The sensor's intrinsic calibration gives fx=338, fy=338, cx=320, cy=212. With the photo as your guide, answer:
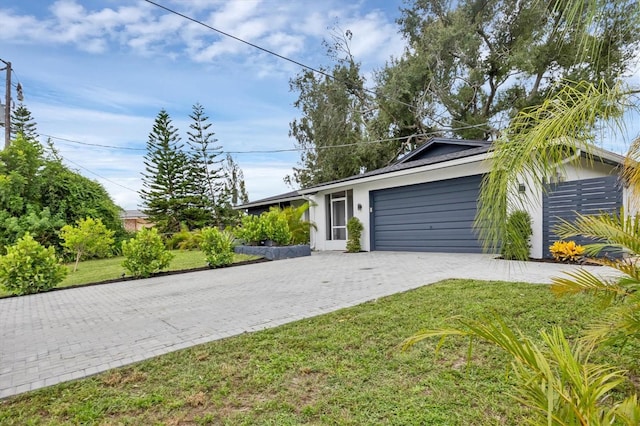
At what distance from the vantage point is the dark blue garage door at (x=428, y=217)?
10016 millimetres

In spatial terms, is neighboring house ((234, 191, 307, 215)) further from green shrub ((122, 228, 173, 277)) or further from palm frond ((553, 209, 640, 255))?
palm frond ((553, 209, 640, 255))

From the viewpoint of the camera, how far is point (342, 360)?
295cm

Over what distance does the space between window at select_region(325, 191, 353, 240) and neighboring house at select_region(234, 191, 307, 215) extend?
1836 mm

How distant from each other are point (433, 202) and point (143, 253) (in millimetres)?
Answer: 8598

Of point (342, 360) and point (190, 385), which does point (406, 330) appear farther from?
point (190, 385)

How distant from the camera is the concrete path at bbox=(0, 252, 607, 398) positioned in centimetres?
335

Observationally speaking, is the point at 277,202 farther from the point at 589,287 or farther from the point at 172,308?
the point at 589,287

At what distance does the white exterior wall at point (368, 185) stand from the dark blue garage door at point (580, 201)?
1751mm

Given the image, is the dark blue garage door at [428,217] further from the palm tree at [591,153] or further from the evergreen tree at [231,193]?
the evergreen tree at [231,193]

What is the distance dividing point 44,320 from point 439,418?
554 centimetres

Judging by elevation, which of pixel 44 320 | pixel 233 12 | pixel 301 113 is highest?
pixel 301 113

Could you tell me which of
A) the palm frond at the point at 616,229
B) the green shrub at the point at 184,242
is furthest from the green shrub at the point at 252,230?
the palm frond at the point at 616,229

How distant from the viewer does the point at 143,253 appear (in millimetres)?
8453

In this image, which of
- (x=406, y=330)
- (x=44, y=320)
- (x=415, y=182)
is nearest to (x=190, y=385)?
(x=406, y=330)
